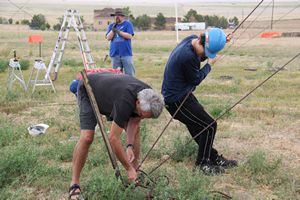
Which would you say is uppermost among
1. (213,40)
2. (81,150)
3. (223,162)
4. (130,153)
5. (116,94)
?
(213,40)

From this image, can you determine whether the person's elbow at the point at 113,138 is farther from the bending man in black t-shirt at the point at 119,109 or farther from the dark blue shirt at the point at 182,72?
the dark blue shirt at the point at 182,72

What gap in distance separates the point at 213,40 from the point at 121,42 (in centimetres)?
436

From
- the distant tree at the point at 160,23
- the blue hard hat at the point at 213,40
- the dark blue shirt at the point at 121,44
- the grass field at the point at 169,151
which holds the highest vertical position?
the blue hard hat at the point at 213,40

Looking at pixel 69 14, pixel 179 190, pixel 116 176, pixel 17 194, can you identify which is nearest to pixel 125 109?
pixel 116 176

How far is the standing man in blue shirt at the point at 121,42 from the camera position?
30.4ft

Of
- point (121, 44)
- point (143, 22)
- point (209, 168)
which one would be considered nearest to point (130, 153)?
point (209, 168)

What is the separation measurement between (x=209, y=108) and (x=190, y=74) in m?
3.57

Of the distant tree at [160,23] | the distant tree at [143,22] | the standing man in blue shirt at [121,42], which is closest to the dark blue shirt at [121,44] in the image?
the standing man in blue shirt at [121,42]

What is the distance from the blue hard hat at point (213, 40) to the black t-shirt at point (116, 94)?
116cm

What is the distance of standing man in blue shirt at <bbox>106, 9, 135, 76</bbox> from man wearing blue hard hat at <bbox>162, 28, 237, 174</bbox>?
379 centimetres

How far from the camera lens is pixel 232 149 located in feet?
21.3

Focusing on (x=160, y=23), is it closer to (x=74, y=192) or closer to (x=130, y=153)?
(x=130, y=153)

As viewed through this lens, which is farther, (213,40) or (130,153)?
(213,40)

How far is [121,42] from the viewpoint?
9266 millimetres
